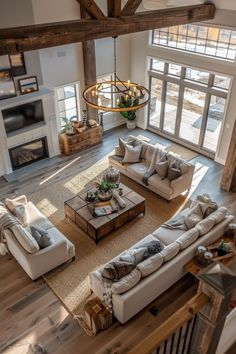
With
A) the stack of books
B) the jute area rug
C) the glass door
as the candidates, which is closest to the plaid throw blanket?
the jute area rug

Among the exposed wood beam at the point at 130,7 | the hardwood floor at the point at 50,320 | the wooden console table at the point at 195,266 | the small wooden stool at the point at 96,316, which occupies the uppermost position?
the exposed wood beam at the point at 130,7

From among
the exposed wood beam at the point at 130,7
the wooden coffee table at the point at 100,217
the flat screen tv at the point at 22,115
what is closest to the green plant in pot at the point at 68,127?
the flat screen tv at the point at 22,115

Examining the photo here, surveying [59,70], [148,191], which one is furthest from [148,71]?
[148,191]

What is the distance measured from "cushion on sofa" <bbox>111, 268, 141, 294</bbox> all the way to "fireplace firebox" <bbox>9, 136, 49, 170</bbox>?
528 cm

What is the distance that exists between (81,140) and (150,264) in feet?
18.2

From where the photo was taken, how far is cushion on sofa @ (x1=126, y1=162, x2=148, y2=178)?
324 inches

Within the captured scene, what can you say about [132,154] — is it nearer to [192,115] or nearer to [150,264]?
[192,115]

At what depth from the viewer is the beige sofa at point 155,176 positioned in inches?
302

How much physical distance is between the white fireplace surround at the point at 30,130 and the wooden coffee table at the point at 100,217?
2.64 meters

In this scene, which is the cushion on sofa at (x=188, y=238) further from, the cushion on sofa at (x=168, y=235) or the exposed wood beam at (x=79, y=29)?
the exposed wood beam at (x=79, y=29)

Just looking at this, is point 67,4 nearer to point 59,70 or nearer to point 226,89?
point 59,70

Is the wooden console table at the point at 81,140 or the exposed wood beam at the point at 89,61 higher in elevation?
the exposed wood beam at the point at 89,61

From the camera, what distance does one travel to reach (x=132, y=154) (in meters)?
8.52

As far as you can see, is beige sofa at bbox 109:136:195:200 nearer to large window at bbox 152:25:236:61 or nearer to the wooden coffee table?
the wooden coffee table
